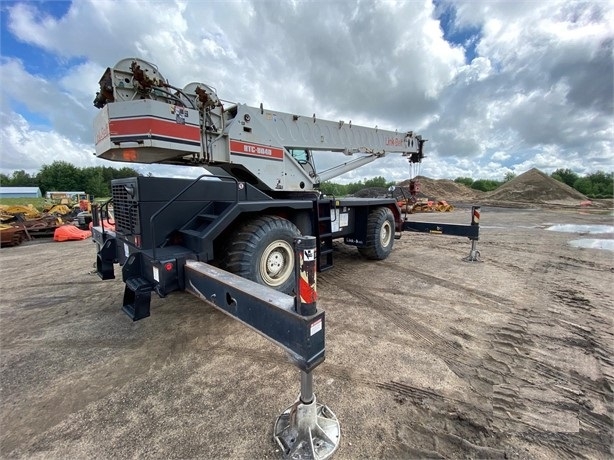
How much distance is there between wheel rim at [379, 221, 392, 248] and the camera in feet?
21.3

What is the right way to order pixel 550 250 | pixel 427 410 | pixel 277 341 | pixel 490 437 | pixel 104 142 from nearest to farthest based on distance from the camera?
pixel 277 341, pixel 490 437, pixel 427 410, pixel 104 142, pixel 550 250

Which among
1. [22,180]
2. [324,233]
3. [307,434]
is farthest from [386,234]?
[22,180]

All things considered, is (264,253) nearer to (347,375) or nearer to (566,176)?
(347,375)

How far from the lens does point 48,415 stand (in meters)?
2.20

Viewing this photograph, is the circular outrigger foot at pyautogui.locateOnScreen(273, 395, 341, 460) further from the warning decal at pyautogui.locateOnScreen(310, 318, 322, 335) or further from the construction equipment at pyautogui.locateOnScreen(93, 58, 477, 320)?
the construction equipment at pyautogui.locateOnScreen(93, 58, 477, 320)

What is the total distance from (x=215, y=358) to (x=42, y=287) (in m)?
4.43

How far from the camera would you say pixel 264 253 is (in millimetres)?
3555

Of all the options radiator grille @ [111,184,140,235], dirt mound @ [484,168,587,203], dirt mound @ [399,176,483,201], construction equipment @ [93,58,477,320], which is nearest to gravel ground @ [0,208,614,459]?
construction equipment @ [93,58,477,320]

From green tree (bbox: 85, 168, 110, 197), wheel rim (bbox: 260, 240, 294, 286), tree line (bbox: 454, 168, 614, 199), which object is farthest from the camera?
green tree (bbox: 85, 168, 110, 197)

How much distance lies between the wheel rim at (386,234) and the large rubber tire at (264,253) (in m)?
3.17

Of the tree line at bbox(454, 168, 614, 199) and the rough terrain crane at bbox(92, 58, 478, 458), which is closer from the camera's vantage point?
the rough terrain crane at bbox(92, 58, 478, 458)

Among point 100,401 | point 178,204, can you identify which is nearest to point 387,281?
point 178,204

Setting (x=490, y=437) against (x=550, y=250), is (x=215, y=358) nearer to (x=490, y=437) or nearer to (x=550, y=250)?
(x=490, y=437)

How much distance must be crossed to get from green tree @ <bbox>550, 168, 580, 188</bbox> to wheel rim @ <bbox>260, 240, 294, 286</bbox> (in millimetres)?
60896
